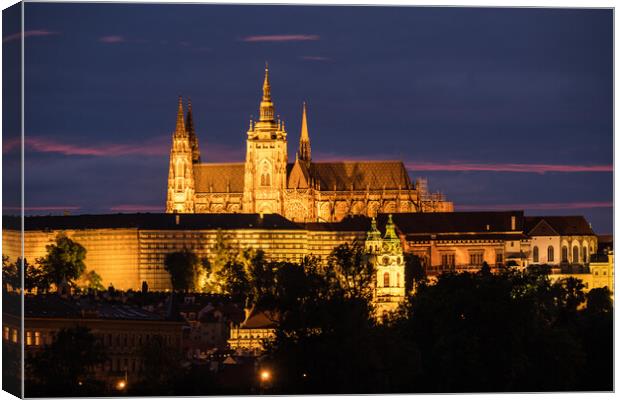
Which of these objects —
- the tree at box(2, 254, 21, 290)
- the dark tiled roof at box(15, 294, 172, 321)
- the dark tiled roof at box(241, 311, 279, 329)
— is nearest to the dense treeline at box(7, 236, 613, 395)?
the dark tiled roof at box(15, 294, 172, 321)

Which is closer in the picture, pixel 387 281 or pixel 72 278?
pixel 387 281

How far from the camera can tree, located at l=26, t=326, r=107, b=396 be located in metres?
62.5

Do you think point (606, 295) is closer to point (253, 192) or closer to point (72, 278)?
point (72, 278)

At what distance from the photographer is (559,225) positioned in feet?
522

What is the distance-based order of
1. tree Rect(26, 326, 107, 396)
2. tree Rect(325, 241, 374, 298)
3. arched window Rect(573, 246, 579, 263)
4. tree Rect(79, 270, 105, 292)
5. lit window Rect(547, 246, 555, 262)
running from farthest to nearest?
1. lit window Rect(547, 246, 555, 262)
2. arched window Rect(573, 246, 579, 263)
3. tree Rect(79, 270, 105, 292)
4. tree Rect(325, 241, 374, 298)
5. tree Rect(26, 326, 107, 396)

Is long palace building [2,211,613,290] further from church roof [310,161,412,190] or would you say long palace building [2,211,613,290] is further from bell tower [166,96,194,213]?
bell tower [166,96,194,213]

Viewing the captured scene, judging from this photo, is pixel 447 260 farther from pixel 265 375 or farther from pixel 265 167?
pixel 265 375

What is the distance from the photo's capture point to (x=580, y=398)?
59.0m

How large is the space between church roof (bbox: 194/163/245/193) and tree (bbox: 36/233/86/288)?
1098 inches

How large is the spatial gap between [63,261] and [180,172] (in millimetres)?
35871

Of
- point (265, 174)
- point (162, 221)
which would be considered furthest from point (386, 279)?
point (265, 174)

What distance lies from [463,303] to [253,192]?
97248mm

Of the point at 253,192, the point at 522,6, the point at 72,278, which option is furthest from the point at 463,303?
the point at 253,192

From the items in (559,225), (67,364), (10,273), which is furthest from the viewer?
(559,225)
